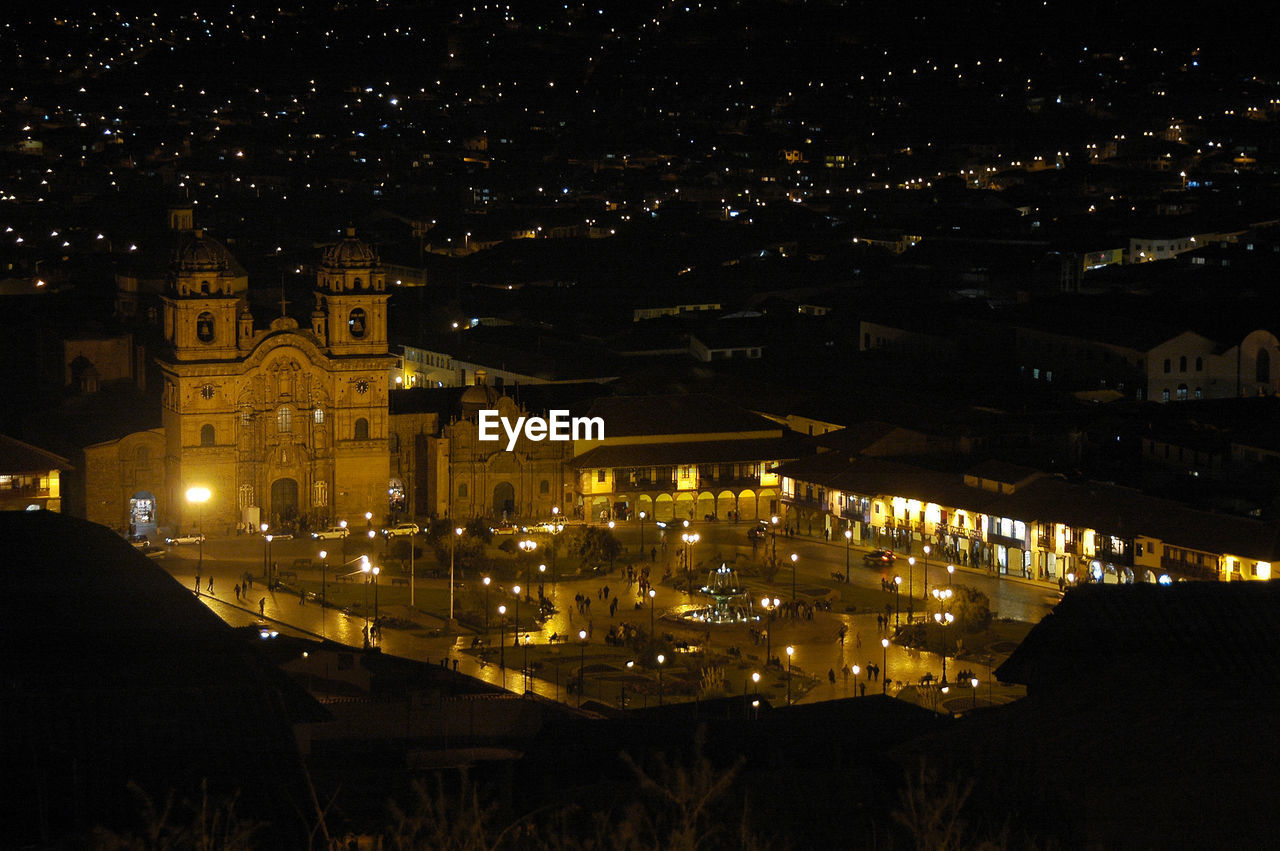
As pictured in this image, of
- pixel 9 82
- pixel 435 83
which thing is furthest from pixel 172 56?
pixel 435 83

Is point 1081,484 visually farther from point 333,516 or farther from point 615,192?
point 615,192

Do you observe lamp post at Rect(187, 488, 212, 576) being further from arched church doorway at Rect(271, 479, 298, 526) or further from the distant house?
the distant house

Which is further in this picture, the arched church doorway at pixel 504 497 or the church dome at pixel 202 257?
the arched church doorway at pixel 504 497

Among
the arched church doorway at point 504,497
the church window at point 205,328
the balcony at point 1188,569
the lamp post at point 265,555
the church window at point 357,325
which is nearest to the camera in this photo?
the balcony at point 1188,569

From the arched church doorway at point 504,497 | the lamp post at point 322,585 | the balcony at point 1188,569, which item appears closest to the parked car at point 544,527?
the arched church doorway at point 504,497

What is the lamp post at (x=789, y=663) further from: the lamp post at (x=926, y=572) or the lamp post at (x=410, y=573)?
the lamp post at (x=410, y=573)

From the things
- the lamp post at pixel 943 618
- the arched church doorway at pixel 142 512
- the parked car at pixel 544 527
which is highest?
the arched church doorway at pixel 142 512
